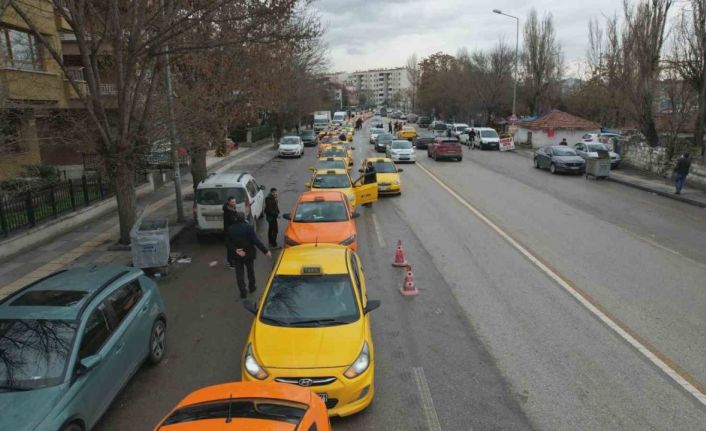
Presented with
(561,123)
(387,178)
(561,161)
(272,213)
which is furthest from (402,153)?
(272,213)

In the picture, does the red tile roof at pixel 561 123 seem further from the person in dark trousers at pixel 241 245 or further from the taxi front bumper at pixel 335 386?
the taxi front bumper at pixel 335 386

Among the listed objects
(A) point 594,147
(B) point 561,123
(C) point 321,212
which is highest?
(B) point 561,123

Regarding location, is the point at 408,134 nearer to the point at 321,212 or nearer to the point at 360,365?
the point at 321,212

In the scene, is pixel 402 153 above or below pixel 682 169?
above

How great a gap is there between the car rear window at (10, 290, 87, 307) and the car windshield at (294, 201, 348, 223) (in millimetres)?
5874

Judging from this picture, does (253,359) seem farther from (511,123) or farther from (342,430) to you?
(511,123)

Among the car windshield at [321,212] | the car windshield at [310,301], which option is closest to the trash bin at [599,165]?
the car windshield at [321,212]

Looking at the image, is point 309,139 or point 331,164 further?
point 309,139

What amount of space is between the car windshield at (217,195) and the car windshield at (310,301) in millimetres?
6894

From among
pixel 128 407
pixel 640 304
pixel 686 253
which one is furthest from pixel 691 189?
pixel 128 407

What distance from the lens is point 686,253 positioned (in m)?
12.1

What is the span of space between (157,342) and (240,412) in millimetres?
3816

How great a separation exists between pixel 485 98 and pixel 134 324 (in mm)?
58706

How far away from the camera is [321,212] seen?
11.7m
